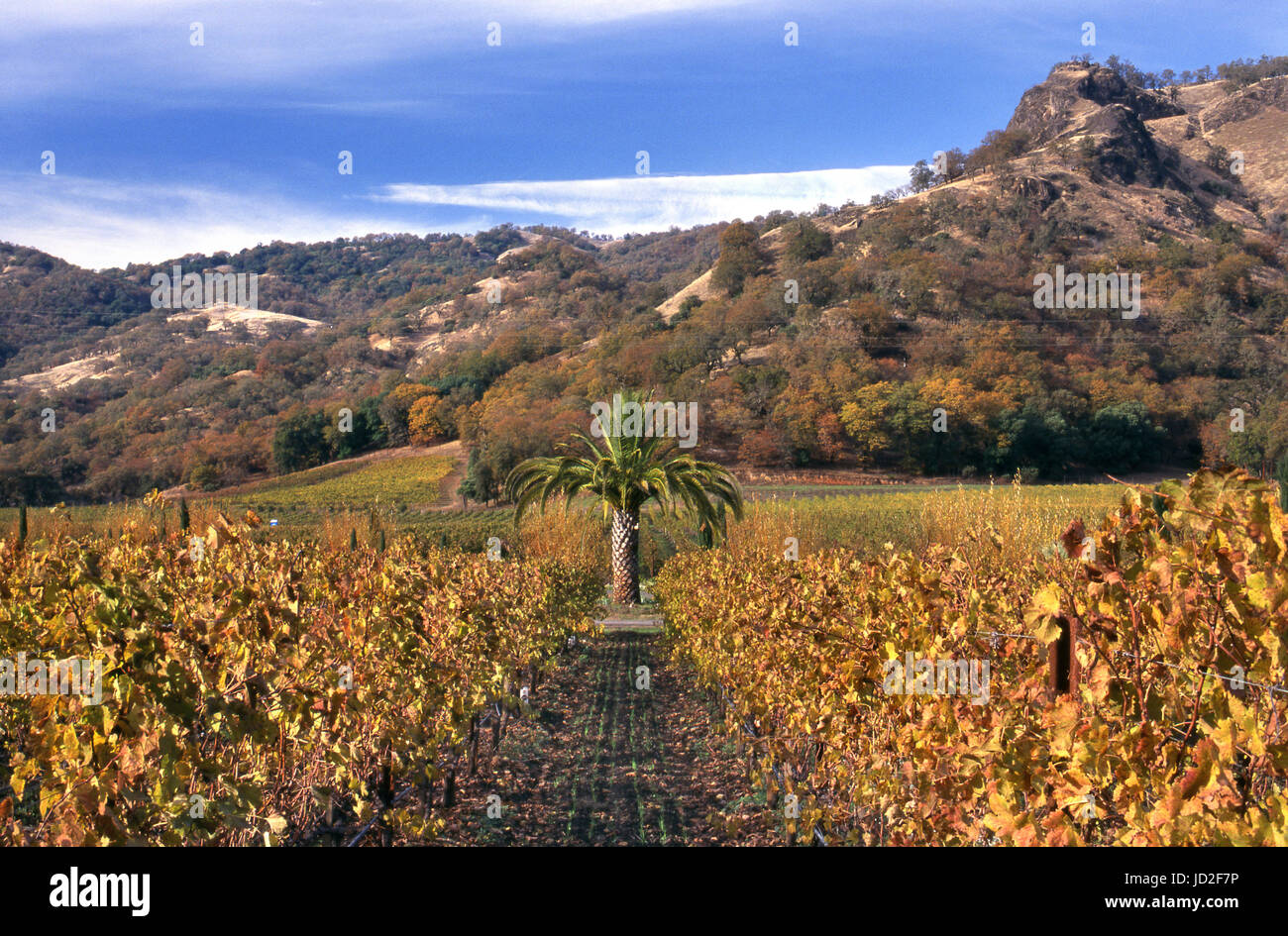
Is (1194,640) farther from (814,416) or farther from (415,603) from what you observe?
(814,416)

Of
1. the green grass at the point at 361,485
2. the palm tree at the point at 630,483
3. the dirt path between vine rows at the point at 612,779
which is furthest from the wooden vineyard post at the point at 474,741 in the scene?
the green grass at the point at 361,485

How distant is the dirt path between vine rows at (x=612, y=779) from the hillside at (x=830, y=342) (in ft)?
76.3

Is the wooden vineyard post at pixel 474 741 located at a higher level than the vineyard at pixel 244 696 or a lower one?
lower

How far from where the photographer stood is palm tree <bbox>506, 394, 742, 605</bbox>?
1658 centimetres

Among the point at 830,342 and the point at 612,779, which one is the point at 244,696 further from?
the point at 830,342

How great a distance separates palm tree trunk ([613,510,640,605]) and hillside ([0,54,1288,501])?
14285 millimetres

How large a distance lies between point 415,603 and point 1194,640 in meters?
4.25

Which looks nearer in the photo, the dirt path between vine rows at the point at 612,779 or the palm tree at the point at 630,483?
the dirt path between vine rows at the point at 612,779

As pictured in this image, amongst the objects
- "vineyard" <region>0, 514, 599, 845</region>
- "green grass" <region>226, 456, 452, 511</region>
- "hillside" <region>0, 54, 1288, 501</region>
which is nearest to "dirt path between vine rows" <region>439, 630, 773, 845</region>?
"vineyard" <region>0, 514, 599, 845</region>

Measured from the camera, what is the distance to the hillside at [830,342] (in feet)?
170

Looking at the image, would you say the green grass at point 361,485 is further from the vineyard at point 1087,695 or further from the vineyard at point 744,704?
the vineyard at point 1087,695

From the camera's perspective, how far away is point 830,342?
61.5 metres

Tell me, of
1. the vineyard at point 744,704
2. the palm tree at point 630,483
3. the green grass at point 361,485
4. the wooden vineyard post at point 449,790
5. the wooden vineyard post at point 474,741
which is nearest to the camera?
the vineyard at point 744,704

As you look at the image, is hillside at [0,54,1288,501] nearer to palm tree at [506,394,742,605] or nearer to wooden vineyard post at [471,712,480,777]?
palm tree at [506,394,742,605]
